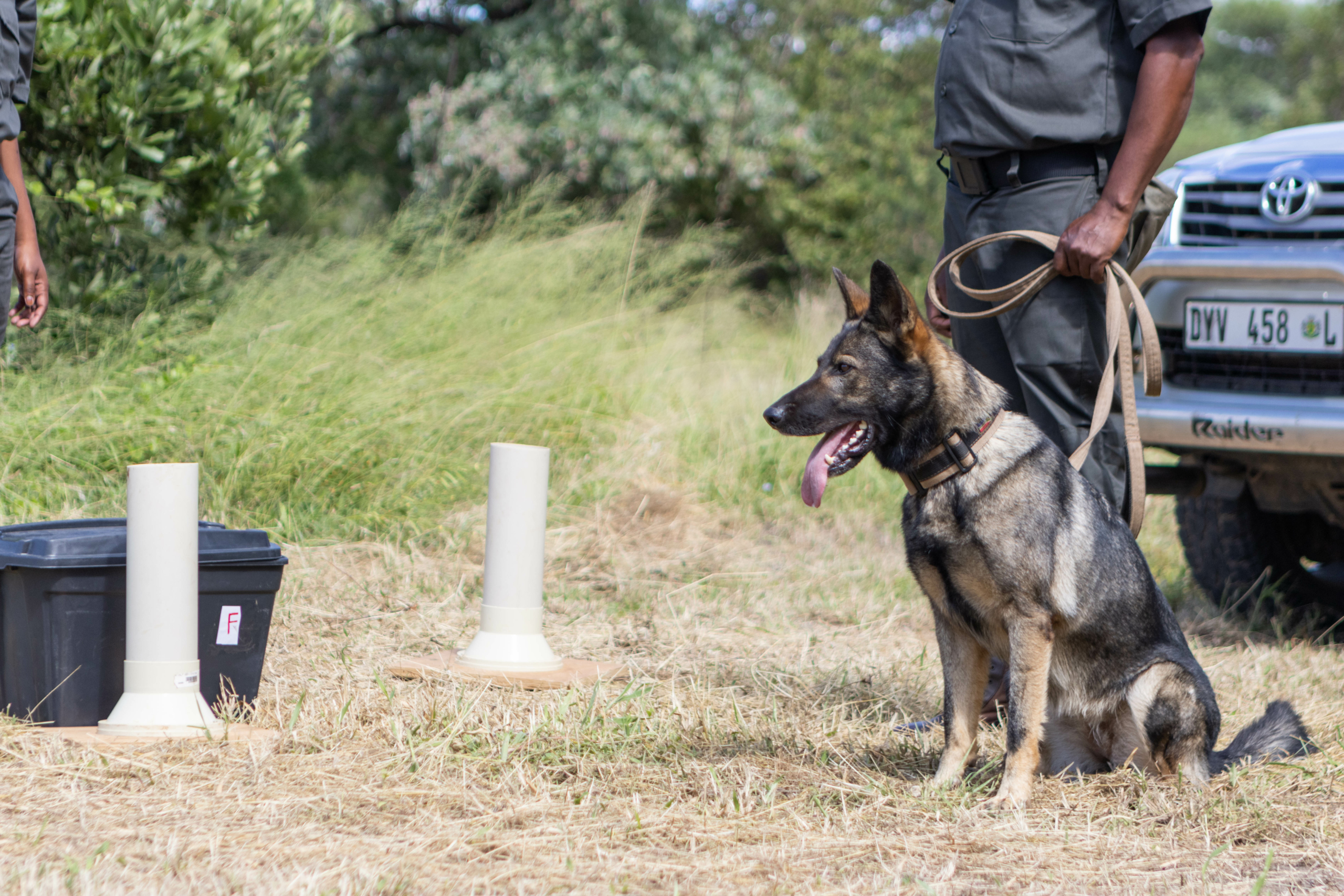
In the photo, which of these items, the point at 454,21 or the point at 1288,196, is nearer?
the point at 1288,196

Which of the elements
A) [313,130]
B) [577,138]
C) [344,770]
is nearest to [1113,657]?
[344,770]

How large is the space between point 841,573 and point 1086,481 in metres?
2.17

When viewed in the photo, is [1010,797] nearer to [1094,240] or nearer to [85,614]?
[1094,240]

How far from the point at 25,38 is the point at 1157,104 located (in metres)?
2.83

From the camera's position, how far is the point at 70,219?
4930 mm

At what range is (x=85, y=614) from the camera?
2635 mm

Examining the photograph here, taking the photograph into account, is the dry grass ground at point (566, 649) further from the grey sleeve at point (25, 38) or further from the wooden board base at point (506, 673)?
the grey sleeve at point (25, 38)

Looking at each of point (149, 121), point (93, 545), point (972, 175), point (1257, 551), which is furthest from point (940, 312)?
point (149, 121)

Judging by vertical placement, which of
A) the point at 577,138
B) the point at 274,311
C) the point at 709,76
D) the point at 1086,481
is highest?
the point at 709,76

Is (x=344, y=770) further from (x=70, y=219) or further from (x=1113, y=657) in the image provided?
(x=70, y=219)

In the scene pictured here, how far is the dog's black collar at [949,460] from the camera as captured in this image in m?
2.49

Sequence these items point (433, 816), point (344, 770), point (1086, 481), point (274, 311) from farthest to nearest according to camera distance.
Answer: point (274, 311), point (1086, 481), point (344, 770), point (433, 816)

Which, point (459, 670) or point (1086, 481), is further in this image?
point (459, 670)

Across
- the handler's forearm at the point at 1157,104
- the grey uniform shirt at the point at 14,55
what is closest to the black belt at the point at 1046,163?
the handler's forearm at the point at 1157,104
